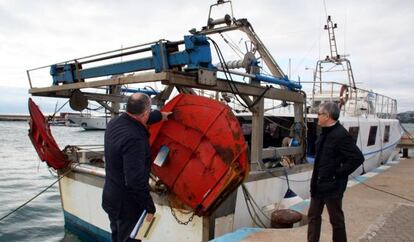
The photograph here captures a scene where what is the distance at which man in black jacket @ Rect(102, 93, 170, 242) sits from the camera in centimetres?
345

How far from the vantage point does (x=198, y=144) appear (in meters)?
5.02

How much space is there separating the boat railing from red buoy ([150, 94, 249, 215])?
634 cm

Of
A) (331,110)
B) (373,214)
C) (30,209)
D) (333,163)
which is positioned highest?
(331,110)

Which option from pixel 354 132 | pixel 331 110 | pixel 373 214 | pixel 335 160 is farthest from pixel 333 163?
pixel 354 132

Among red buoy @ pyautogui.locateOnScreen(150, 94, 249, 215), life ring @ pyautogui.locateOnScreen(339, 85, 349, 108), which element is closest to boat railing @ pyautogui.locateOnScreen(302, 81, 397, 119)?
life ring @ pyautogui.locateOnScreen(339, 85, 349, 108)

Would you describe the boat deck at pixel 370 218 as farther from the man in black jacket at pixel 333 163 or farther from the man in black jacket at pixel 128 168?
the man in black jacket at pixel 128 168

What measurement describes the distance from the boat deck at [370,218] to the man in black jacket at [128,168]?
5.83 feet

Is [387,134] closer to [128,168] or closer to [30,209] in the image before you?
[30,209]

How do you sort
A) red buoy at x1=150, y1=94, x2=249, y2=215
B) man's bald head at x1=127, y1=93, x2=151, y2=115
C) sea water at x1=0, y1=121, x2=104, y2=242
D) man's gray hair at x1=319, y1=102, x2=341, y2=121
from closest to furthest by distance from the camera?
man's bald head at x1=127, y1=93, x2=151, y2=115
man's gray hair at x1=319, y1=102, x2=341, y2=121
red buoy at x1=150, y1=94, x2=249, y2=215
sea water at x1=0, y1=121, x2=104, y2=242

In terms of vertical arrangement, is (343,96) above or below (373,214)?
above

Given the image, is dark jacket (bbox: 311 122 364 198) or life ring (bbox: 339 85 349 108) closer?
dark jacket (bbox: 311 122 364 198)

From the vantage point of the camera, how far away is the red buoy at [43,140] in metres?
7.51

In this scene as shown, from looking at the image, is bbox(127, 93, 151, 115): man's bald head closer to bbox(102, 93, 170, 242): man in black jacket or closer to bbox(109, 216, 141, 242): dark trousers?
bbox(102, 93, 170, 242): man in black jacket

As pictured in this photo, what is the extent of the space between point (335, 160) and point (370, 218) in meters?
2.80
